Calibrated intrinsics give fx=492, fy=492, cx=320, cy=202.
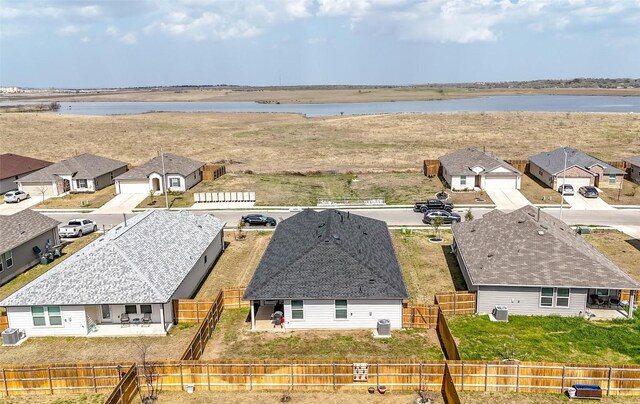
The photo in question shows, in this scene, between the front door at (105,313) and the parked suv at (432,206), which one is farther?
the parked suv at (432,206)

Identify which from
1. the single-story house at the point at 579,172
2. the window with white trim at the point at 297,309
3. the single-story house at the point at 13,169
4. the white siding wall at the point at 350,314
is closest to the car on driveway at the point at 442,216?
the single-story house at the point at 579,172

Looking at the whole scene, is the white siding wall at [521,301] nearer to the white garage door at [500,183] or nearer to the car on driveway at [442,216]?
the car on driveway at [442,216]

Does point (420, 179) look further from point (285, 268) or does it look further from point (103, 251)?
point (103, 251)

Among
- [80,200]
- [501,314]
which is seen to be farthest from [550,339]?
[80,200]

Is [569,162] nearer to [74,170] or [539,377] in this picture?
[539,377]

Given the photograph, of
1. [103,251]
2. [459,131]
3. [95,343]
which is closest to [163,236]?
[103,251]

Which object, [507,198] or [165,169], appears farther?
[165,169]
